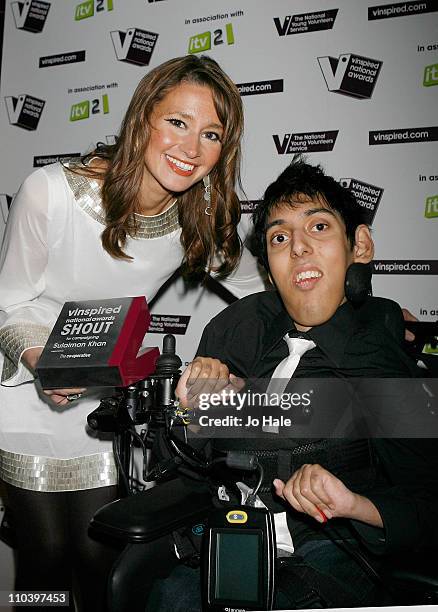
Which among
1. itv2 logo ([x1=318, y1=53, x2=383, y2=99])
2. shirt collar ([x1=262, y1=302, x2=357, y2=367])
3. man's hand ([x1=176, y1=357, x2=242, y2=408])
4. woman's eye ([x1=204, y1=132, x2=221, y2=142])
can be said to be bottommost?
man's hand ([x1=176, y1=357, x2=242, y2=408])

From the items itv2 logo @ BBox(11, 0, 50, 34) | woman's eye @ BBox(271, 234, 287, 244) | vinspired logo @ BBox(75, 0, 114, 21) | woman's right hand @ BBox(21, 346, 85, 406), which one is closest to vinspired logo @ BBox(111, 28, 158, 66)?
vinspired logo @ BBox(75, 0, 114, 21)

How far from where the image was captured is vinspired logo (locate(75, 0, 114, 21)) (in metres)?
3.10

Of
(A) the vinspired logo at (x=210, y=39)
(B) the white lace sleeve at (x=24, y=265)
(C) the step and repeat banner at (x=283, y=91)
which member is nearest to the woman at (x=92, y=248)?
(B) the white lace sleeve at (x=24, y=265)

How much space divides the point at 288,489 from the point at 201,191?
116 centimetres

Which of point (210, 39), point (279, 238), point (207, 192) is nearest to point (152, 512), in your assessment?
point (279, 238)

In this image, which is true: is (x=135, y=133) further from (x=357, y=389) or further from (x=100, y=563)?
(x=100, y=563)

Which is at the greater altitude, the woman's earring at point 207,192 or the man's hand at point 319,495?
the woman's earring at point 207,192

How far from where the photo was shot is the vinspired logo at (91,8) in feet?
10.2

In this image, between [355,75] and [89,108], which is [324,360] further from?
[89,108]

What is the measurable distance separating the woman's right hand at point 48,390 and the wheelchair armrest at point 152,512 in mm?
308

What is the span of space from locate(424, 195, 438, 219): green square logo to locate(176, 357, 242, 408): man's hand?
1.37 metres

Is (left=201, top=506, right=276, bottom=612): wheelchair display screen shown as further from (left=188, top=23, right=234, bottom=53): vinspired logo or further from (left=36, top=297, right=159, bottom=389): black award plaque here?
(left=188, top=23, right=234, bottom=53): vinspired logo

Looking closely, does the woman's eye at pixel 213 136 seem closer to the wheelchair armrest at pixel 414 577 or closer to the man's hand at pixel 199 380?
the man's hand at pixel 199 380

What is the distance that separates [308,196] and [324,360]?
47 centimetres
